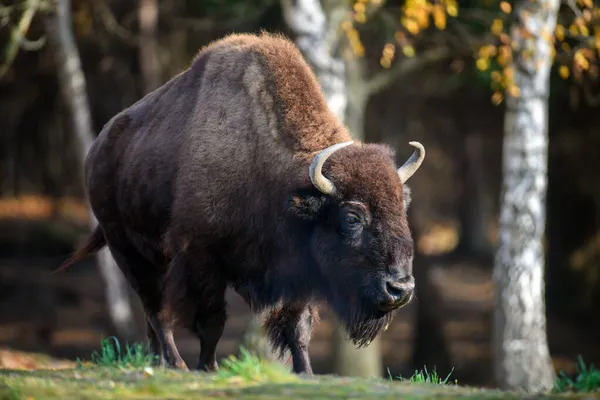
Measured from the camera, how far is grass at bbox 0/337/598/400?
4.52m

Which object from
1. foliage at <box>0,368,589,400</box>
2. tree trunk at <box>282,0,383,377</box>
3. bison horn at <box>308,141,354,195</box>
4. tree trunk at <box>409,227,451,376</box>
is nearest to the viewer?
foliage at <box>0,368,589,400</box>

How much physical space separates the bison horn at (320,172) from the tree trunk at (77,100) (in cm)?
654

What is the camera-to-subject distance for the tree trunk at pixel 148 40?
15879 millimetres

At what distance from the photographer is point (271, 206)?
6801mm

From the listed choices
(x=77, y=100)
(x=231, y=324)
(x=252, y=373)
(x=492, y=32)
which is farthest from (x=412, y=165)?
(x=231, y=324)

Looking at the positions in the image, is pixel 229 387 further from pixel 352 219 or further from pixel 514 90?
pixel 514 90

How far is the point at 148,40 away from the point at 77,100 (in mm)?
3307

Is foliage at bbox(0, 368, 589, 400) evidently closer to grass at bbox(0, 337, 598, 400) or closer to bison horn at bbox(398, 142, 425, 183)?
grass at bbox(0, 337, 598, 400)

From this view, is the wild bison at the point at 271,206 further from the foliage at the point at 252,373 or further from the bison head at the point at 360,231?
the foliage at the point at 252,373

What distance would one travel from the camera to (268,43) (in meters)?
7.37

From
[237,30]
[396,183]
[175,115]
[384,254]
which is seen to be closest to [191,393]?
[384,254]

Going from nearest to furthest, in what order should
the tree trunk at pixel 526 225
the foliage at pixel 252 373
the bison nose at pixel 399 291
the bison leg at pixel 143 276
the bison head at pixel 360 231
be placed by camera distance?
1. the foliage at pixel 252 373
2. the bison nose at pixel 399 291
3. the bison head at pixel 360 231
4. the bison leg at pixel 143 276
5. the tree trunk at pixel 526 225

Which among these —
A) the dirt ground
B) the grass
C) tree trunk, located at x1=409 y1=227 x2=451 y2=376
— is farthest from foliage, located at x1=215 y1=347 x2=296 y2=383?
tree trunk, located at x1=409 y1=227 x2=451 y2=376

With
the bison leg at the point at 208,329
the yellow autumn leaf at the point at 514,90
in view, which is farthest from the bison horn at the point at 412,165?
the yellow autumn leaf at the point at 514,90
